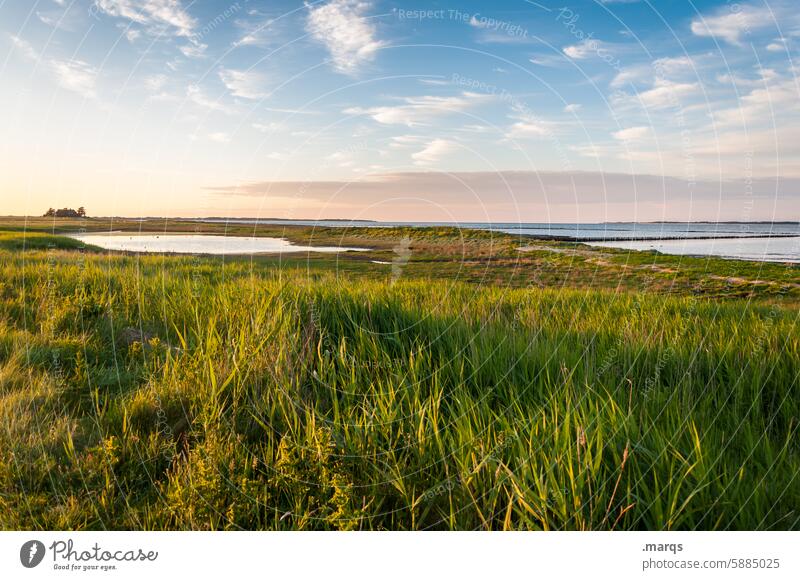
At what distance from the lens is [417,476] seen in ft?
8.57

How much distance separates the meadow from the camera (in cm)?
243

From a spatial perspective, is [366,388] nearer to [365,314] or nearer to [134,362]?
[365,314]

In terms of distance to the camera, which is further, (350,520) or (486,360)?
(486,360)

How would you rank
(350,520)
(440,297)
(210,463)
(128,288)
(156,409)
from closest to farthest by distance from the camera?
(350,520)
(210,463)
(156,409)
(440,297)
(128,288)

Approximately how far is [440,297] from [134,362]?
3.28 metres

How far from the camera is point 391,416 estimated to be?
2930 millimetres

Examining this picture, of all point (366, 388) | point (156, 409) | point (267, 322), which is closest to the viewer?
point (156, 409)

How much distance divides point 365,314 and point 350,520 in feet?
7.80

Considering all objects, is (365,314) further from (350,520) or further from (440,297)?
(350,520)

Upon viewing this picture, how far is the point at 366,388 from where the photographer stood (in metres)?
3.46

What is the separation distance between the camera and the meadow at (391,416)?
95.8 inches
